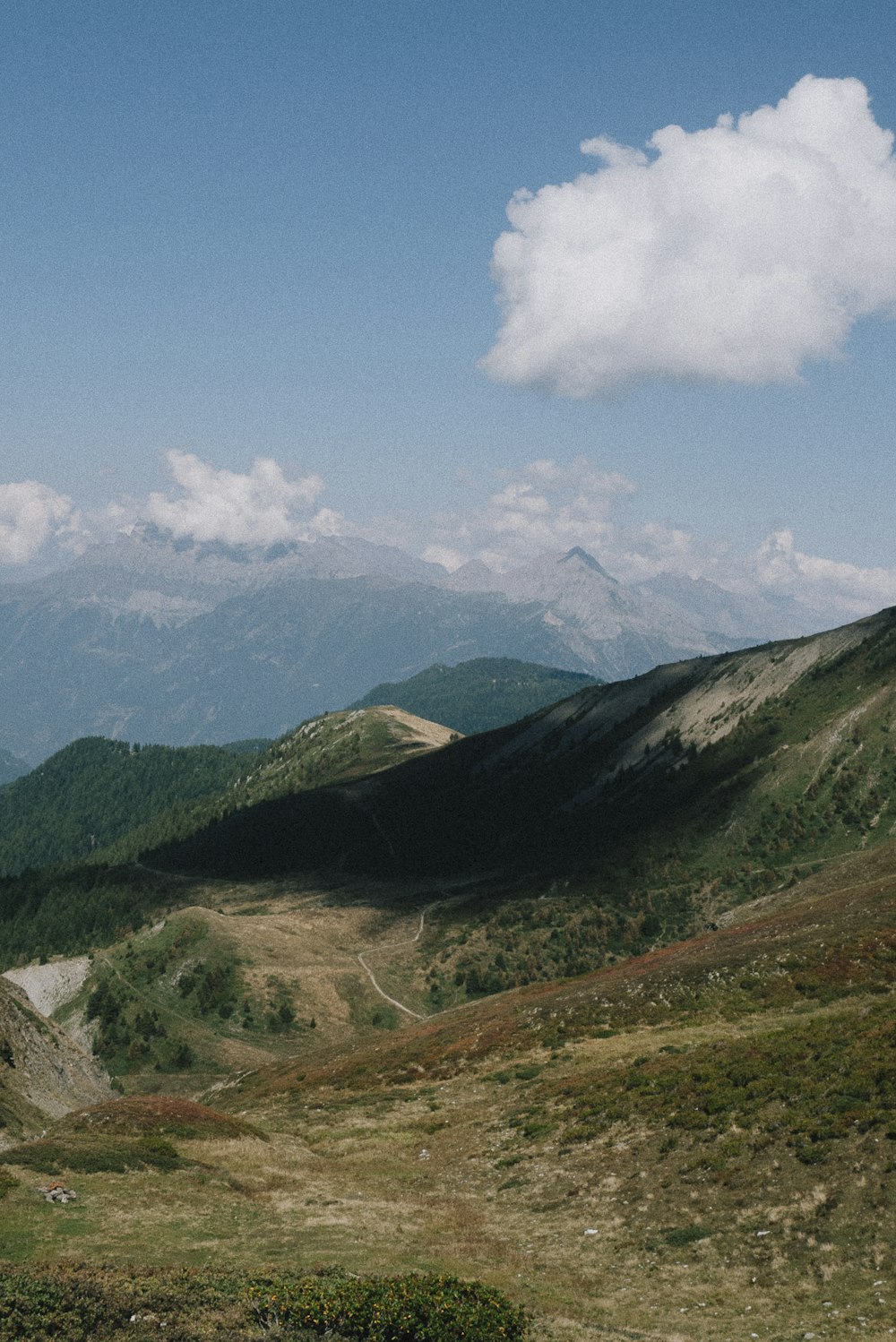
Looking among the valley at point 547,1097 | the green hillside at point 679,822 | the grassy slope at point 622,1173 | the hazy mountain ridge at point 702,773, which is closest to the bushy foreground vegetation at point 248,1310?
the valley at point 547,1097

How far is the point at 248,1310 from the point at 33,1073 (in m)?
52.3

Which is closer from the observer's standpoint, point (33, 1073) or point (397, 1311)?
point (397, 1311)

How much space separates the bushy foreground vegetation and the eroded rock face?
31.3 m

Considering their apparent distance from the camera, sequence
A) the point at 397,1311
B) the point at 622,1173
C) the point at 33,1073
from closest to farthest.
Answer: the point at 397,1311
the point at 622,1173
the point at 33,1073

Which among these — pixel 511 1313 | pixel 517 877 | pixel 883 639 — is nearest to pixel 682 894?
pixel 517 877

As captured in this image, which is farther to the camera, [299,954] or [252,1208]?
[299,954]

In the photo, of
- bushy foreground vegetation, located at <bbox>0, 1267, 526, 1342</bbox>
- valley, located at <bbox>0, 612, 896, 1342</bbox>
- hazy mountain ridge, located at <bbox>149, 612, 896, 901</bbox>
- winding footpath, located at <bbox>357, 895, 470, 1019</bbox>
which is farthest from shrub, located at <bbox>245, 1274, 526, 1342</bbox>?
hazy mountain ridge, located at <bbox>149, 612, 896, 901</bbox>

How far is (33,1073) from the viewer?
6450 cm

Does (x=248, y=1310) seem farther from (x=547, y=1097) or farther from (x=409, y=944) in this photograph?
(x=409, y=944)

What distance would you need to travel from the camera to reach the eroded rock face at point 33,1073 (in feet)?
180

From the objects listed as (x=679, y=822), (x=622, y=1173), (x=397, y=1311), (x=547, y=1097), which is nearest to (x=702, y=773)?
(x=679, y=822)

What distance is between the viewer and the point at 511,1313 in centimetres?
2183

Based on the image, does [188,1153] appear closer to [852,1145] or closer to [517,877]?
[852,1145]

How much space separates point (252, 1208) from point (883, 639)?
157143 millimetres
